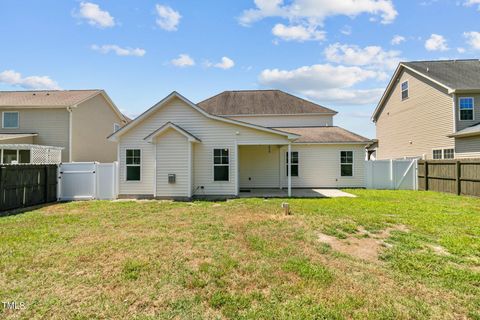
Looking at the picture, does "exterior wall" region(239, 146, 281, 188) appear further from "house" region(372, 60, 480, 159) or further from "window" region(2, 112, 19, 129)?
"window" region(2, 112, 19, 129)

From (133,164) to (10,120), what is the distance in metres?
11.8

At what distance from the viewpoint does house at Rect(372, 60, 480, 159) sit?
14.7 meters

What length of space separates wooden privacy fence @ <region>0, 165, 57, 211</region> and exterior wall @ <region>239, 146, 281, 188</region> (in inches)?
385

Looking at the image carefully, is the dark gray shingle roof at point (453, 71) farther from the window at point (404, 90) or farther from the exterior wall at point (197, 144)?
the exterior wall at point (197, 144)

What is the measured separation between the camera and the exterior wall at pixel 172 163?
39.2ft

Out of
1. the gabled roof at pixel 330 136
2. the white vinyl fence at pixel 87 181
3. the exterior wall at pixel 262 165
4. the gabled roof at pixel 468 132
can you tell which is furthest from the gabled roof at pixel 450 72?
the white vinyl fence at pixel 87 181

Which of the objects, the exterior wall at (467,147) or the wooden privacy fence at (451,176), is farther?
the exterior wall at (467,147)

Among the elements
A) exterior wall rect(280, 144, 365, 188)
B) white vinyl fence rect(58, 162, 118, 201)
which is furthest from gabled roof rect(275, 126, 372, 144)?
white vinyl fence rect(58, 162, 118, 201)

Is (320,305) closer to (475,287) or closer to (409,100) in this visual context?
(475,287)

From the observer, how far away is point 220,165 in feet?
41.3

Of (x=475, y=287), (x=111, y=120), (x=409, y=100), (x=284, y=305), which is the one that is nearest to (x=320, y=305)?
(x=284, y=305)

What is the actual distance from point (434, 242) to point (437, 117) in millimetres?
13764

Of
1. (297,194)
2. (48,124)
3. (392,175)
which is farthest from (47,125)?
(392,175)

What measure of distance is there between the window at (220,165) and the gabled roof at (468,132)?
1248 cm
